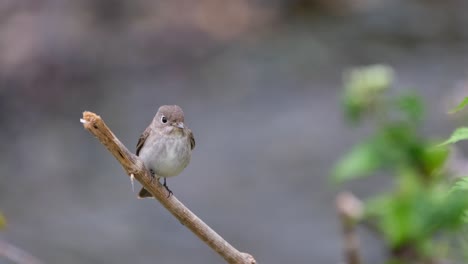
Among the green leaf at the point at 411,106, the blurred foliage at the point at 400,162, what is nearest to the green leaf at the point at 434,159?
the blurred foliage at the point at 400,162

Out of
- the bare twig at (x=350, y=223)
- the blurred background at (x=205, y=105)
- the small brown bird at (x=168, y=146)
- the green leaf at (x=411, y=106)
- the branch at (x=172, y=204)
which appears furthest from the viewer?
the blurred background at (x=205, y=105)

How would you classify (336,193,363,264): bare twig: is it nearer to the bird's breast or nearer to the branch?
the bird's breast

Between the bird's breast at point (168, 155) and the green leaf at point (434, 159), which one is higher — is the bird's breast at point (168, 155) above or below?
below

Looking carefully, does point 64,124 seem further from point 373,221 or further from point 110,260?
point 373,221

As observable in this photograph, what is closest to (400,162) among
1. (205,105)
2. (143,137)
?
(143,137)

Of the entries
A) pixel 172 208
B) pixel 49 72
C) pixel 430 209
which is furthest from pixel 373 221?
pixel 49 72

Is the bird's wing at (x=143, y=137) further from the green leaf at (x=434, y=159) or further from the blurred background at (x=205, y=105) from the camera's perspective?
the blurred background at (x=205, y=105)

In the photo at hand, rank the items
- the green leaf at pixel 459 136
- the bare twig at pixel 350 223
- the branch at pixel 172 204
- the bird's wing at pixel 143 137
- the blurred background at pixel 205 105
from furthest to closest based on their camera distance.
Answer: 1. the blurred background at pixel 205 105
2. the bare twig at pixel 350 223
3. the bird's wing at pixel 143 137
4. the branch at pixel 172 204
5. the green leaf at pixel 459 136
